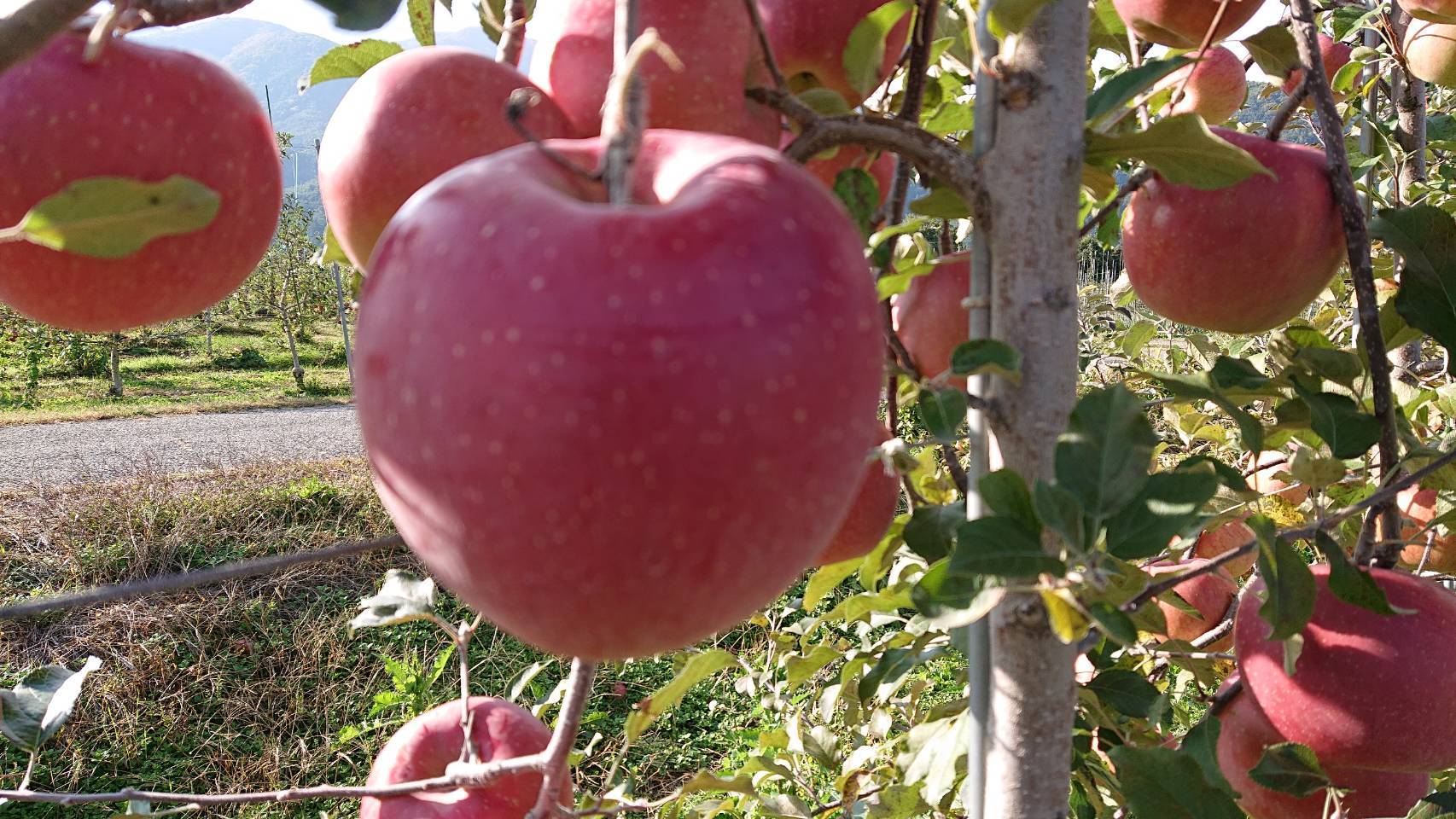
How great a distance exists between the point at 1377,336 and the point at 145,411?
35.4ft

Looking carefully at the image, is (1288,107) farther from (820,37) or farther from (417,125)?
(417,125)

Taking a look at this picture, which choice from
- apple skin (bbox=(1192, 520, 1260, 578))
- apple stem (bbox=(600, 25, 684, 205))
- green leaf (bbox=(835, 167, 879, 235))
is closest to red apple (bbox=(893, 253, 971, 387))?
green leaf (bbox=(835, 167, 879, 235))

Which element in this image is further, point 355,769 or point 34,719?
point 355,769

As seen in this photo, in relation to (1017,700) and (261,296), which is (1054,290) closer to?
(1017,700)

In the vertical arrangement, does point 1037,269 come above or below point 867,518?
above

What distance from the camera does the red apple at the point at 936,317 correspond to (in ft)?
2.20

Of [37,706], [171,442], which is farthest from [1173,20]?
[171,442]

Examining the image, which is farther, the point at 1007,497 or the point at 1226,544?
the point at 1226,544

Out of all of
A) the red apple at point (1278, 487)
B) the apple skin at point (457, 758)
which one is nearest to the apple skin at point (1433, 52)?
the red apple at point (1278, 487)

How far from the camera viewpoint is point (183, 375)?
1157cm

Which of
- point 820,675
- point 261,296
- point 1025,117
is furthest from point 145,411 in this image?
point 1025,117

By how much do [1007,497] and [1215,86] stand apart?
2.79 ft

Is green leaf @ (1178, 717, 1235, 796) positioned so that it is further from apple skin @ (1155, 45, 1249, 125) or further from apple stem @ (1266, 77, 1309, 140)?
apple skin @ (1155, 45, 1249, 125)

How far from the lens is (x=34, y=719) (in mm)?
734
